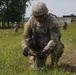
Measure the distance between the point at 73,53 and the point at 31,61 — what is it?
3.14 meters

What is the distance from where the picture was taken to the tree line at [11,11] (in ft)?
247

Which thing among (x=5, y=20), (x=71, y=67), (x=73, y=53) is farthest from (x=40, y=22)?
(x=5, y=20)

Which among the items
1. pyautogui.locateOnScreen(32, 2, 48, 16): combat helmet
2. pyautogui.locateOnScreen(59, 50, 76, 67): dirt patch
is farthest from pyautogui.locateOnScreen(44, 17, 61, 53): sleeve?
pyautogui.locateOnScreen(59, 50, 76, 67): dirt patch

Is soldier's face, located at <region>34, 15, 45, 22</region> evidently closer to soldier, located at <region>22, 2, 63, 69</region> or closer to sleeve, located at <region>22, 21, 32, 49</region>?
soldier, located at <region>22, 2, 63, 69</region>

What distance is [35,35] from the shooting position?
7703 mm

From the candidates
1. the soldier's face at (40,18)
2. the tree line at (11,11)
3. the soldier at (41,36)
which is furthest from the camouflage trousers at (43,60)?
the tree line at (11,11)

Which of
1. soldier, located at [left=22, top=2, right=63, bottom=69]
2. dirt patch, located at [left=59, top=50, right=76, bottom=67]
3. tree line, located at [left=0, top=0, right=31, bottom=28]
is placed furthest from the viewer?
tree line, located at [left=0, top=0, right=31, bottom=28]

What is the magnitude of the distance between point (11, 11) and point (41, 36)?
68878 mm

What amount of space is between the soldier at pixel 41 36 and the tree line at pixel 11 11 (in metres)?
67.3

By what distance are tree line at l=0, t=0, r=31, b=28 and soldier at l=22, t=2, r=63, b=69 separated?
6730cm

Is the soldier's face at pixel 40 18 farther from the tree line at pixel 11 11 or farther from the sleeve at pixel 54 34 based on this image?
the tree line at pixel 11 11

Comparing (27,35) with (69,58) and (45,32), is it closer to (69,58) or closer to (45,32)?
(45,32)

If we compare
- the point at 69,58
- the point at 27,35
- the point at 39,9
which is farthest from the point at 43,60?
the point at 69,58

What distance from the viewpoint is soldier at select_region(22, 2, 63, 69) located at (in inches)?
283
